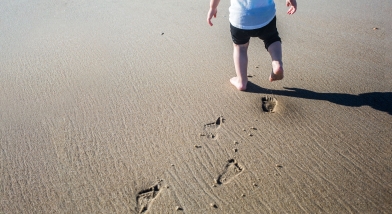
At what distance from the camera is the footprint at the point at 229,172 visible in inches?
79.2

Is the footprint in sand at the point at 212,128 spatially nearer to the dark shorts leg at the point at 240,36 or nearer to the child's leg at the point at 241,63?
the child's leg at the point at 241,63

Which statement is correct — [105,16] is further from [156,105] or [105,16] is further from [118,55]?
[156,105]

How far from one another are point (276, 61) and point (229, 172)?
977 millimetres

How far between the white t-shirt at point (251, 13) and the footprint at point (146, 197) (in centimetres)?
133

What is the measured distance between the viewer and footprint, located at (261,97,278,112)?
2594 mm

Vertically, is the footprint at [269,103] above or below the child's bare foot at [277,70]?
below

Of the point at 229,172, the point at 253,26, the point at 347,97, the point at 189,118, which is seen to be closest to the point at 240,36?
the point at 253,26

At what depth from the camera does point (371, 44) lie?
11.0 ft

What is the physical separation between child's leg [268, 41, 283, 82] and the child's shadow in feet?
0.72

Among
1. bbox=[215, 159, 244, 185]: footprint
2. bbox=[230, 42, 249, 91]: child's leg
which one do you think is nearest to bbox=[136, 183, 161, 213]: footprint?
bbox=[215, 159, 244, 185]: footprint

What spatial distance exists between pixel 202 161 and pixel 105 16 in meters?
2.64

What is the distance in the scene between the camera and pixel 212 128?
2.42 metres

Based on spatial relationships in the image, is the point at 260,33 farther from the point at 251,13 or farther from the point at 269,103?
the point at 269,103

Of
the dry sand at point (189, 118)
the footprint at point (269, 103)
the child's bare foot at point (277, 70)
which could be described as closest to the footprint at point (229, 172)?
the dry sand at point (189, 118)
